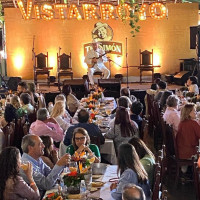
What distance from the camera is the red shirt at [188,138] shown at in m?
6.72

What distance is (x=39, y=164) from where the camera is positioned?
15.9 ft

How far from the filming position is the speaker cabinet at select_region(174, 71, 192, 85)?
17266mm

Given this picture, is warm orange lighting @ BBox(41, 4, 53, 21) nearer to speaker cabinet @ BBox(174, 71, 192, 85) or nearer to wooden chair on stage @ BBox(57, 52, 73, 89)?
wooden chair on stage @ BBox(57, 52, 73, 89)

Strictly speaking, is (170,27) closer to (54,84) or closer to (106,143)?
(54,84)

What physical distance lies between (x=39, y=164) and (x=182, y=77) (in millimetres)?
12934

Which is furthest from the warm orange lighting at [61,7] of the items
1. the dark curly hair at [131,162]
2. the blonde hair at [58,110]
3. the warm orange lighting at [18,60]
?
the dark curly hair at [131,162]

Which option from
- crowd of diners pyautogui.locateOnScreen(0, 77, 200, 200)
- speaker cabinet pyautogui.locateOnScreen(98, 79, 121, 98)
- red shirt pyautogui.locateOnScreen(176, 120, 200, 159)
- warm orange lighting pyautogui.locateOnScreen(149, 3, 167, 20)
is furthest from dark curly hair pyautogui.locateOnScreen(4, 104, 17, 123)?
warm orange lighting pyautogui.locateOnScreen(149, 3, 167, 20)

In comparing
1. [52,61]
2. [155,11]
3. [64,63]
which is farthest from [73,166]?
[52,61]

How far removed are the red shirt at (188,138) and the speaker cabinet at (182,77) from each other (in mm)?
10614

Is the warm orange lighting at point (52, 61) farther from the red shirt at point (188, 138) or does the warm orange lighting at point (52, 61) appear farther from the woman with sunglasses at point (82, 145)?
the woman with sunglasses at point (82, 145)

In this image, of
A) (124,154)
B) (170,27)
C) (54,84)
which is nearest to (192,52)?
(170,27)

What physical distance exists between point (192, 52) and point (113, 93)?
218 inches

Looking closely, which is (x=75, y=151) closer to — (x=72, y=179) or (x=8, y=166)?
(x=72, y=179)

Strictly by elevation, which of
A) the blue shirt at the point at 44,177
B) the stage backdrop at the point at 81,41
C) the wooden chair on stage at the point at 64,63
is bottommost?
the blue shirt at the point at 44,177
